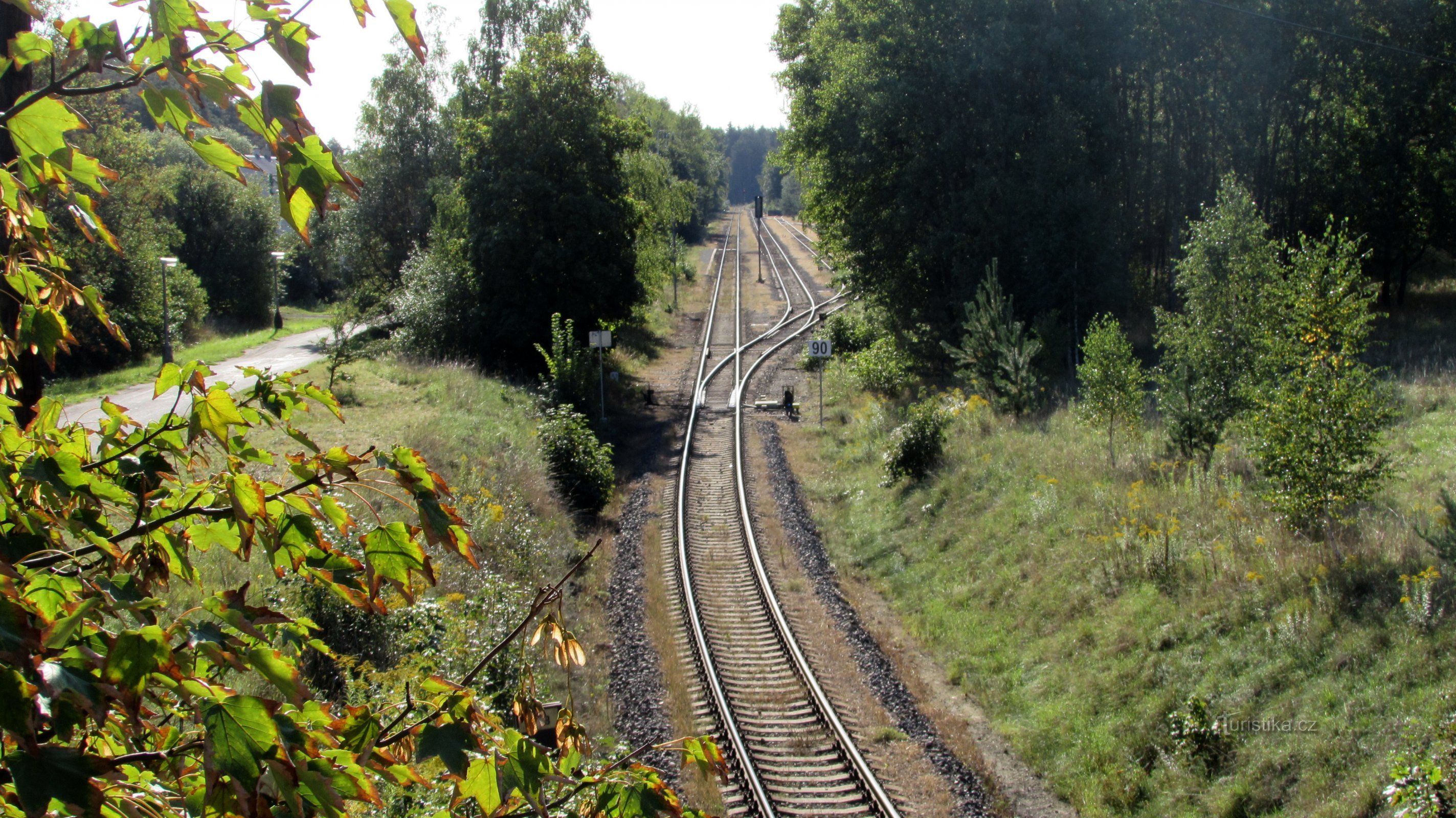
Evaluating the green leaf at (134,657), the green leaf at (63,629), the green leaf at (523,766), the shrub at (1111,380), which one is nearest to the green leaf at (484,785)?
the green leaf at (523,766)

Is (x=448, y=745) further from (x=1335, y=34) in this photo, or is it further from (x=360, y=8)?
(x=1335, y=34)

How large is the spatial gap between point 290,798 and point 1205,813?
9404 mm

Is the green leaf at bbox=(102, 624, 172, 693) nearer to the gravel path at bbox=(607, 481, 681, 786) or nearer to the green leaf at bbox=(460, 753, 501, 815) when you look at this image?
the green leaf at bbox=(460, 753, 501, 815)

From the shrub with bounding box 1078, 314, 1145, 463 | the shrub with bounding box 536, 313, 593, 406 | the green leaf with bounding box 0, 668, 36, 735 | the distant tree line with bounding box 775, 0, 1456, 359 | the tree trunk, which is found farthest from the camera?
the distant tree line with bounding box 775, 0, 1456, 359

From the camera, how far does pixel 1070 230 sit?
26312mm

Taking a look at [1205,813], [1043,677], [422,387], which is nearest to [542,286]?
[422,387]

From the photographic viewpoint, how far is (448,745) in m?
1.94

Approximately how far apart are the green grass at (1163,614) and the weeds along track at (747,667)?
75.4 inches

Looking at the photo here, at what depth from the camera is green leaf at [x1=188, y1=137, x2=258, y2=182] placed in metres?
2.07

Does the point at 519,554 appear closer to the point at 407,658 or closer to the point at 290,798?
the point at 407,658

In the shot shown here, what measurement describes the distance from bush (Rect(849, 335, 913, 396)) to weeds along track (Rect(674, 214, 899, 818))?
16.6 feet

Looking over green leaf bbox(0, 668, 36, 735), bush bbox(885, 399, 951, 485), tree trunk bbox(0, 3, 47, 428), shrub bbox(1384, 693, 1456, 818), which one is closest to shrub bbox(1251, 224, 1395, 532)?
shrub bbox(1384, 693, 1456, 818)

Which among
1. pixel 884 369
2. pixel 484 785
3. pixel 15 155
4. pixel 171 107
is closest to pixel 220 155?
pixel 171 107

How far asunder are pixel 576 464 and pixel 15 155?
1657 cm
